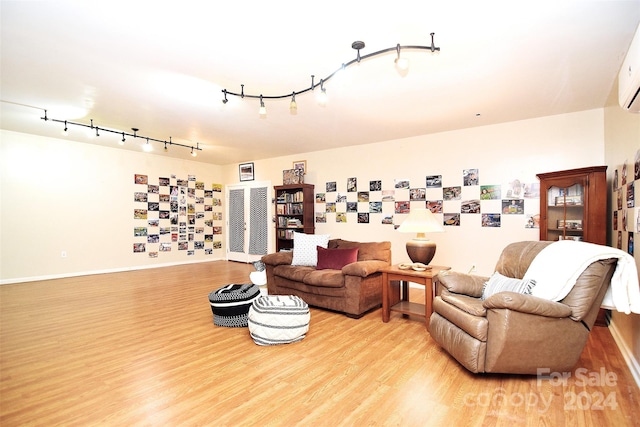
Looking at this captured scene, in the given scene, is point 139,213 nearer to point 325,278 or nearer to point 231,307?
point 231,307

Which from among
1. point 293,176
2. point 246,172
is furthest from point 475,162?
point 246,172

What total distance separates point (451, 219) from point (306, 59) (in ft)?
11.1

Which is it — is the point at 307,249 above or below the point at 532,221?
below

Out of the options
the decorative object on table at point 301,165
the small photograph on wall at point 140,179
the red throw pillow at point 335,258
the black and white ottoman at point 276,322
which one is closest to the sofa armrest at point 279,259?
the red throw pillow at point 335,258

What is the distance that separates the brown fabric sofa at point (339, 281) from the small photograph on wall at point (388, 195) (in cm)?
153

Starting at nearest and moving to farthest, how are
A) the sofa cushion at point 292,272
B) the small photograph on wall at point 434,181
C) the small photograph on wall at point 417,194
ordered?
the sofa cushion at point 292,272 → the small photograph on wall at point 434,181 → the small photograph on wall at point 417,194

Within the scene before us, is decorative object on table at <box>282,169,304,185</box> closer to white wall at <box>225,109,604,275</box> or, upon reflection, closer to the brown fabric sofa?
white wall at <box>225,109,604,275</box>

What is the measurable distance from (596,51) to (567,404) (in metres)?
2.63

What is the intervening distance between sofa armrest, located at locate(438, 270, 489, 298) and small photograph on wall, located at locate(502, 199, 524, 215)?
2.00 metres

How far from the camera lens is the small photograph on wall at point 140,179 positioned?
6691 mm

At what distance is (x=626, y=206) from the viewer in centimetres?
274

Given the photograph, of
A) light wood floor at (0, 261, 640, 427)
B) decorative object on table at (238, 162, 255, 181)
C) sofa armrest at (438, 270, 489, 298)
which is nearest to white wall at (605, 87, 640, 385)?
light wood floor at (0, 261, 640, 427)

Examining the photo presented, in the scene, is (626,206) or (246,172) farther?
(246,172)

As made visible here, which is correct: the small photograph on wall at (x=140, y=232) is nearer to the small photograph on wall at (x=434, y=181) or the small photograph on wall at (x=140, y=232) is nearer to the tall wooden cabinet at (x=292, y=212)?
A: the tall wooden cabinet at (x=292, y=212)
